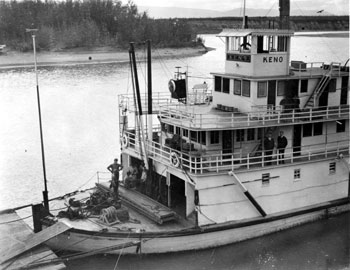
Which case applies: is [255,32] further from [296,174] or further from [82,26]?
[82,26]

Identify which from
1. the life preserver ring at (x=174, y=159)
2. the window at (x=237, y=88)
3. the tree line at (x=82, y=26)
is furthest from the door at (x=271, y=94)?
the tree line at (x=82, y=26)

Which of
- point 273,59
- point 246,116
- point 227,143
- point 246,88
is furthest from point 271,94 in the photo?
point 227,143

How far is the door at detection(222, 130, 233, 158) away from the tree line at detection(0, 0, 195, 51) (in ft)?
266

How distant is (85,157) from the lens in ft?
109

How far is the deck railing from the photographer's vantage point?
719 inches

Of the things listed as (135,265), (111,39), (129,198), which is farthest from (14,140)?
(111,39)

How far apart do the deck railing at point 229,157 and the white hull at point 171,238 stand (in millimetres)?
2198

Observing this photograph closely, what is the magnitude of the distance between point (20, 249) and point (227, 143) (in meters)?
8.69

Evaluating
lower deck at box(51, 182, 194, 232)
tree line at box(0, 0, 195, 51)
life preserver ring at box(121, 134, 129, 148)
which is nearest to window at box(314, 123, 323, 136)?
lower deck at box(51, 182, 194, 232)

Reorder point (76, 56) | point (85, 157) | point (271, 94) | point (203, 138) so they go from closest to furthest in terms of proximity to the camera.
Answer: point (203, 138) < point (271, 94) < point (85, 157) < point (76, 56)

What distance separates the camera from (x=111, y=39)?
105750 millimetres

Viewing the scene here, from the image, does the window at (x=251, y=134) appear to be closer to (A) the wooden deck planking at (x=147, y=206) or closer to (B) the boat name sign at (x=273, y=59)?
(B) the boat name sign at (x=273, y=59)

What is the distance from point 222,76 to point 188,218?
689 cm

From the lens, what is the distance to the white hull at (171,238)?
17438 mm
